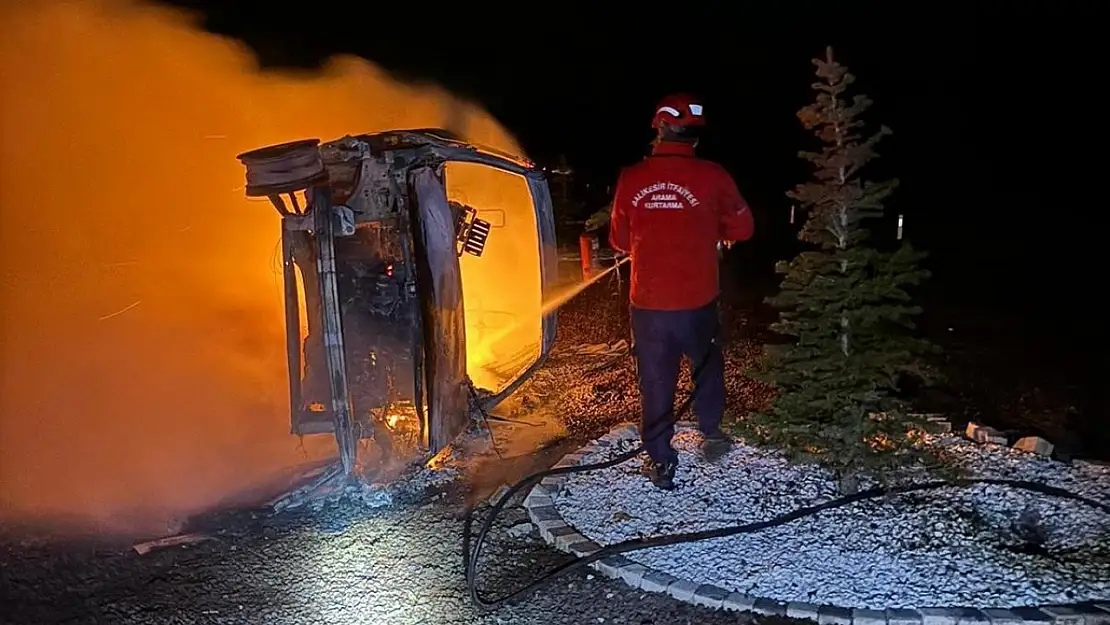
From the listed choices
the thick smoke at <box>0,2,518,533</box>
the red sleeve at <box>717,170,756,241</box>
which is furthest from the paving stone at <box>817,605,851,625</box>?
the thick smoke at <box>0,2,518,533</box>

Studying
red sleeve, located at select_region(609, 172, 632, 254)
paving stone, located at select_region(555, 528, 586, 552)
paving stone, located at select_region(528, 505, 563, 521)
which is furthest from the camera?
red sleeve, located at select_region(609, 172, 632, 254)

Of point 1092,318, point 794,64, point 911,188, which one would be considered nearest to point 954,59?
point 794,64

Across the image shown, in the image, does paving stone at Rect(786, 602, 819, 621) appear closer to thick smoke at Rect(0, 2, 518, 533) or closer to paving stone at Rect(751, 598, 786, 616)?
paving stone at Rect(751, 598, 786, 616)

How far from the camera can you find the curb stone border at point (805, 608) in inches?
175

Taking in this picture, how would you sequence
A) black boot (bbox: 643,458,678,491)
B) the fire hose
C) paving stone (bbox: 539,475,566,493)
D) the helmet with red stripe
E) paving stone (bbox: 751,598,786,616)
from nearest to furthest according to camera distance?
paving stone (bbox: 751,598,786,616)
the fire hose
the helmet with red stripe
black boot (bbox: 643,458,678,491)
paving stone (bbox: 539,475,566,493)

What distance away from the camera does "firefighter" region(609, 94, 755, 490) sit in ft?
18.6

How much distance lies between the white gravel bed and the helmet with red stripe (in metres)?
2.25

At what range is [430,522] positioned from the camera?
19.3 ft

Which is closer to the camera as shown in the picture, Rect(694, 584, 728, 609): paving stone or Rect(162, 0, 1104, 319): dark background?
Rect(694, 584, 728, 609): paving stone

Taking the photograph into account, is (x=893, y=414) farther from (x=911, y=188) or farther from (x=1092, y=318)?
(x=911, y=188)

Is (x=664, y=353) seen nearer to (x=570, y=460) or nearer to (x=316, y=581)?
(x=570, y=460)

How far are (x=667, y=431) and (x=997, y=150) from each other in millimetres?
25437

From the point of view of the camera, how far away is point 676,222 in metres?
5.72

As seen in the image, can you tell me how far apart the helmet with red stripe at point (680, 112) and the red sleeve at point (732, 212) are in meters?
0.36
